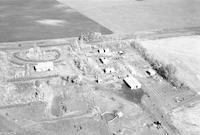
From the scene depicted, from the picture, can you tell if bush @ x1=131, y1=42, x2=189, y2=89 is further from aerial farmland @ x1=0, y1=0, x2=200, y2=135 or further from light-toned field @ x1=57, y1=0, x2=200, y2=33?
light-toned field @ x1=57, y1=0, x2=200, y2=33

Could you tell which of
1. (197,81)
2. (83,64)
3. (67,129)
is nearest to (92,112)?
(67,129)

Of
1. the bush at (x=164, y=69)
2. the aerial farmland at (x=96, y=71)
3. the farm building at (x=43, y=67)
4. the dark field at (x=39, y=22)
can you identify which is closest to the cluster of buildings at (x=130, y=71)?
the aerial farmland at (x=96, y=71)

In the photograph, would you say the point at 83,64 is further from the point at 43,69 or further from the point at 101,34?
the point at 101,34

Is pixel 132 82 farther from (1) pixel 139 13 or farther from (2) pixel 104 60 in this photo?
(1) pixel 139 13

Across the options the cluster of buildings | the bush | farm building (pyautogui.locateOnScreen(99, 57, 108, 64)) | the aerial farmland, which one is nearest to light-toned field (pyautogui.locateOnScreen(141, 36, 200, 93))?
the aerial farmland

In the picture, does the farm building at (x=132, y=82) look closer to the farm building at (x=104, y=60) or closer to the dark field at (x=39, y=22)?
the farm building at (x=104, y=60)

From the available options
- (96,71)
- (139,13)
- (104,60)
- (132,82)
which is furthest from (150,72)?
(139,13)
